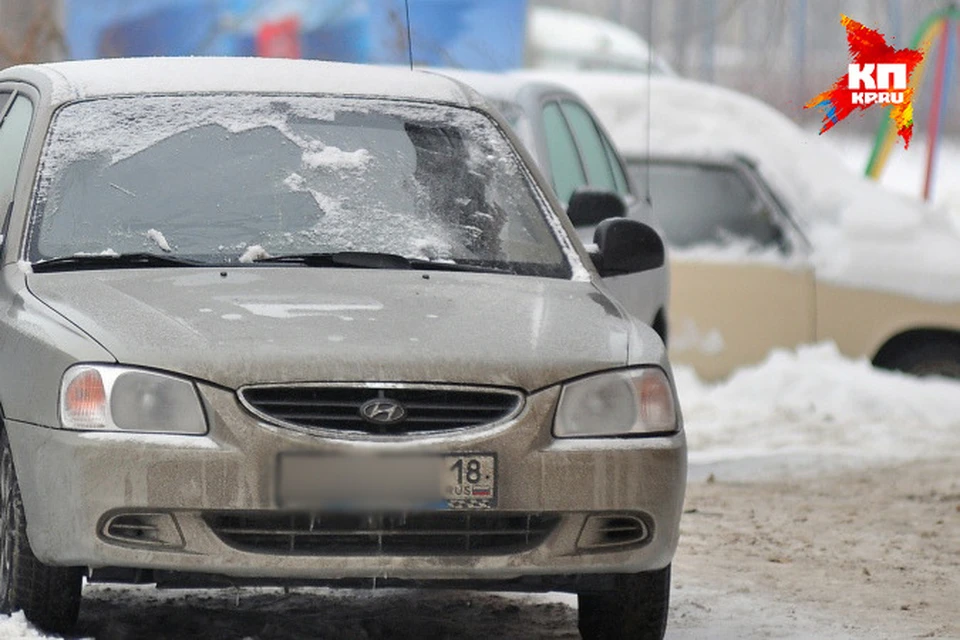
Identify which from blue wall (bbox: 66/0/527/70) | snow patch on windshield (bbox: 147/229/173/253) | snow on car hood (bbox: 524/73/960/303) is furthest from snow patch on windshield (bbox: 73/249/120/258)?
blue wall (bbox: 66/0/527/70)

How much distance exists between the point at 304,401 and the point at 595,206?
273 cm

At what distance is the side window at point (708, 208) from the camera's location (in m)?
12.9

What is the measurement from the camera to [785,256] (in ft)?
41.8

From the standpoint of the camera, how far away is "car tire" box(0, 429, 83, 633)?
5.97 m

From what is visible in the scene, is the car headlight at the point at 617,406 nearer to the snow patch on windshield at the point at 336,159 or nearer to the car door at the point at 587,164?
the snow patch on windshield at the point at 336,159

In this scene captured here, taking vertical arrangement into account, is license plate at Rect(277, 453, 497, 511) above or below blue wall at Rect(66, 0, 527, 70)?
above

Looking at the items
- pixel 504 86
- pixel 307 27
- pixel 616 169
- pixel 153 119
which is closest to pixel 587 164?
pixel 616 169

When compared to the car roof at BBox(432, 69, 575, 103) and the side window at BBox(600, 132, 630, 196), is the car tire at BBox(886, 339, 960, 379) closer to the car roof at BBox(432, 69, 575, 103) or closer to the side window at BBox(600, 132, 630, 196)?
the side window at BBox(600, 132, 630, 196)

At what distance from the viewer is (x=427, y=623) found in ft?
22.8

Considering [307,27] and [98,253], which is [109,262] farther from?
[307,27]

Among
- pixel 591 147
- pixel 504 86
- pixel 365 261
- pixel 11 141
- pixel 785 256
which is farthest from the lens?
pixel 785 256

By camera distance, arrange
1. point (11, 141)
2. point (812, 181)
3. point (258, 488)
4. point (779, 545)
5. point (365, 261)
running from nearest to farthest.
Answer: point (258, 488), point (365, 261), point (11, 141), point (779, 545), point (812, 181)

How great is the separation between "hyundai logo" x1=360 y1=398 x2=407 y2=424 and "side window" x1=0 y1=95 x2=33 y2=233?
4.75 ft

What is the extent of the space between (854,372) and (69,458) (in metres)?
7.47
